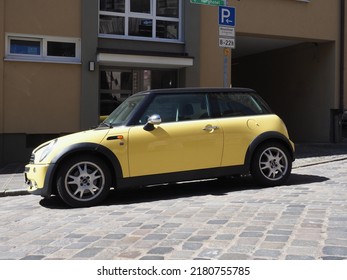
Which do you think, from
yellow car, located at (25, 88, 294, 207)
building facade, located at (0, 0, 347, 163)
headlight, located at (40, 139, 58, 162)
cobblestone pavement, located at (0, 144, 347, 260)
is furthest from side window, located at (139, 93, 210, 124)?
building facade, located at (0, 0, 347, 163)

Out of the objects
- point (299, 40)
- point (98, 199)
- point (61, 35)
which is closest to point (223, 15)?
point (61, 35)

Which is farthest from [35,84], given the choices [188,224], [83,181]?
[188,224]

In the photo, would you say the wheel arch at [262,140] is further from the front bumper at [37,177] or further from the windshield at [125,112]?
the front bumper at [37,177]

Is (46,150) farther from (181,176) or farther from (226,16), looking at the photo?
(226,16)

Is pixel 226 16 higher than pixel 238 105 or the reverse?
higher

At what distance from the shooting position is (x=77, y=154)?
6.59 meters

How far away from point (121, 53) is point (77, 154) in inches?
230

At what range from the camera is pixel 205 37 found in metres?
13.2

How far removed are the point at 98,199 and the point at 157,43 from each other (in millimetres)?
6941

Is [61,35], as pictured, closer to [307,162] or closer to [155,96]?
[155,96]

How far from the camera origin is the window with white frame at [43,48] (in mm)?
11352

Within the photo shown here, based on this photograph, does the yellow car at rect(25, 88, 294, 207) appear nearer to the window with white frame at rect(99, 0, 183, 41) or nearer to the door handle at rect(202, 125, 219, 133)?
the door handle at rect(202, 125, 219, 133)

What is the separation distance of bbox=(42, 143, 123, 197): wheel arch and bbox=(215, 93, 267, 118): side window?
6.36ft

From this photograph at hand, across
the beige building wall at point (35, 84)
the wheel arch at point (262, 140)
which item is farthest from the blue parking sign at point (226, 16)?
the beige building wall at point (35, 84)
